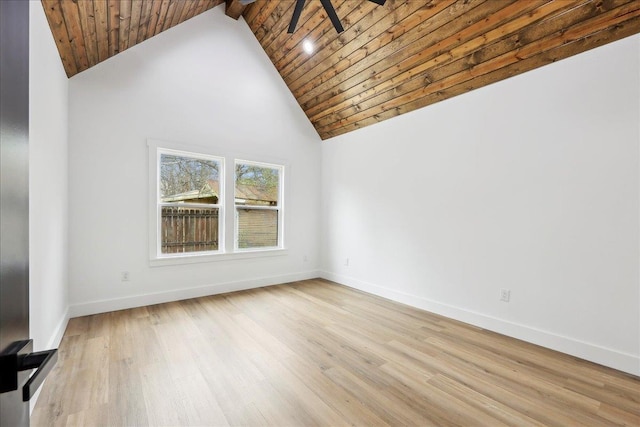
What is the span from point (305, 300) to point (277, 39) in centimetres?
389

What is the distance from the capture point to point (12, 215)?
625mm

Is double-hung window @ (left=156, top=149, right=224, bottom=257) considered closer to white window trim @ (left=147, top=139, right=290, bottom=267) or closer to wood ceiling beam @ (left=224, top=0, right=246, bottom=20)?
white window trim @ (left=147, top=139, right=290, bottom=267)

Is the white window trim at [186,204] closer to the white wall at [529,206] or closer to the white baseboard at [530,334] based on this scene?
the white wall at [529,206]

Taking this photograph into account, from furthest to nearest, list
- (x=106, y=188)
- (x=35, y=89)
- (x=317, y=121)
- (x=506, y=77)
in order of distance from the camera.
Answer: (x=317, y=121) < (x=106, y=188) < (x=506, y=77) < (x=35, y=89)

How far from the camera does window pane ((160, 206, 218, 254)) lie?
395cm

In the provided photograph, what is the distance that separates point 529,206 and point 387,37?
7.83 feet

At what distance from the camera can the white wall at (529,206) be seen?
239cm

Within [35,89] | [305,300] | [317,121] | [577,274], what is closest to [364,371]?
[305,300]

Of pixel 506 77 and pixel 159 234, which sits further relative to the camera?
pixel 159 234

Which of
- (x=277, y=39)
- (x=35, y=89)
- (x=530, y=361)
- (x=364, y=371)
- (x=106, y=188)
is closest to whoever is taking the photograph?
(x=35, y=89)

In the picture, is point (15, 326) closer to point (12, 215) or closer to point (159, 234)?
point (12, 215)

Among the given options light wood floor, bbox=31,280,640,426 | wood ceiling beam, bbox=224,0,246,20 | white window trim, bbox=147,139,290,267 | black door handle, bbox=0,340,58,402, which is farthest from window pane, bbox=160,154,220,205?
black door handle, bbox=0,340,58,402

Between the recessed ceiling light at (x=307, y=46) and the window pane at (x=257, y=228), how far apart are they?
8.30 ft

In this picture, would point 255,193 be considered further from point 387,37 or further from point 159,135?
point 387,37
